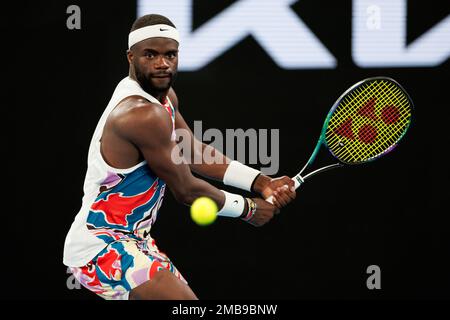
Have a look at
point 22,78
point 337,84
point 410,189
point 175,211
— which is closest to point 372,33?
point 337,84

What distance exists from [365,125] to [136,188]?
50.1 inches

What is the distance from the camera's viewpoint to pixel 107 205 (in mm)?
3211

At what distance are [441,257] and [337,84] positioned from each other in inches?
48.7

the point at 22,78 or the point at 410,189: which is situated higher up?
the point at 22,78

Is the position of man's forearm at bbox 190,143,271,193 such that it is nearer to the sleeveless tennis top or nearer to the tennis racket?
the tennis racket

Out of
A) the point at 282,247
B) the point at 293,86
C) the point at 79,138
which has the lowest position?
the point at 282,247

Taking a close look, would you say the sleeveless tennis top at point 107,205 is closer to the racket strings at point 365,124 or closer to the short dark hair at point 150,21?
the short dark hair at point 150,21

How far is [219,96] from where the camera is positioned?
15.0 ft

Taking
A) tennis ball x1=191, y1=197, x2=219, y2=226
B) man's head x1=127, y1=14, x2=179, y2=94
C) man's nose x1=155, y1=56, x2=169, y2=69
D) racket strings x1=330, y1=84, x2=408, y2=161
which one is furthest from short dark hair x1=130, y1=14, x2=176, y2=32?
racket strings x1=330, y1=84, x2=408, y2=161

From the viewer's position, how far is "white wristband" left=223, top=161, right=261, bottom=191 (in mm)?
3660

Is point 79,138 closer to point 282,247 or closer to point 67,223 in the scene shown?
point 67,223

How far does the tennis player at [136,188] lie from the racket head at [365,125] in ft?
2.18

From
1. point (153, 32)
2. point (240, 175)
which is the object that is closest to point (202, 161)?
point (240, 175)

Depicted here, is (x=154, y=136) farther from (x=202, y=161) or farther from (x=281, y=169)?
(x=281, y=169)
